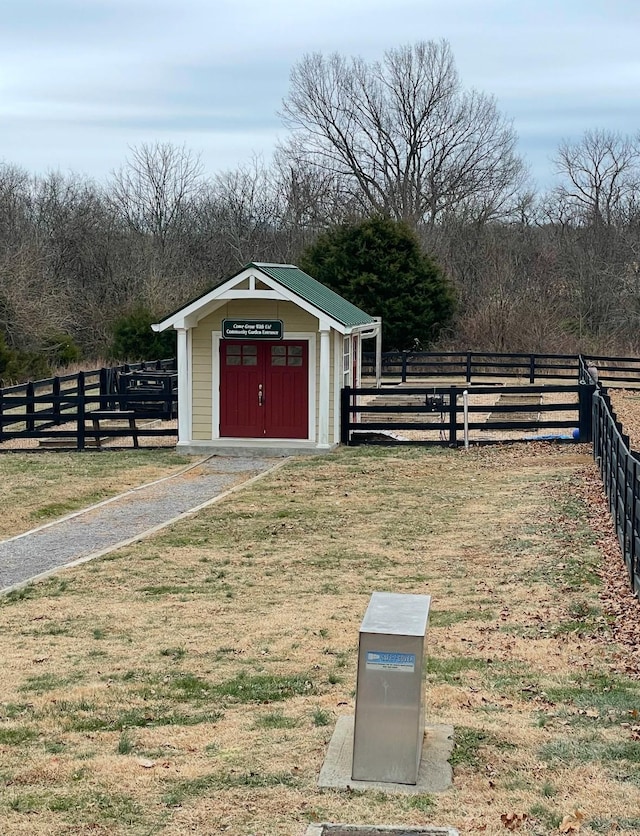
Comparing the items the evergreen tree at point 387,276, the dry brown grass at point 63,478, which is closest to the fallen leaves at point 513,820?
the dry brown grass at point 63,478

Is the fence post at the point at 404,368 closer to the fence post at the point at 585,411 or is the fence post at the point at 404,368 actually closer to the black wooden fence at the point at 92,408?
the black wooden fence at the point at 92,408

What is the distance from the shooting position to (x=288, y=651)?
344 inches

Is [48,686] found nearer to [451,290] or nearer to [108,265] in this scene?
[451,290]

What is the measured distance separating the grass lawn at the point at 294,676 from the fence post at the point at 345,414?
7291mm

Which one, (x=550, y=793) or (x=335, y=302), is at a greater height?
(x=335, y=302)

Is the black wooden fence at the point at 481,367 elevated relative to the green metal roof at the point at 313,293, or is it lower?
lower

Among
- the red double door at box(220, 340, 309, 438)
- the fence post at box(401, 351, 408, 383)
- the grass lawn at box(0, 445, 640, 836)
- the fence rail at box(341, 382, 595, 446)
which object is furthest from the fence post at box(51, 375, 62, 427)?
the fence post at box(401, 351, 408, 383)

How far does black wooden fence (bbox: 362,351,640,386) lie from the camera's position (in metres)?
39.3

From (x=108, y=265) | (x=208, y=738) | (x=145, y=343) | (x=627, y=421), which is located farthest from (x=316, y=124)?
(x=208, y=738)

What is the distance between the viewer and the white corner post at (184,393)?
2252 centimetres

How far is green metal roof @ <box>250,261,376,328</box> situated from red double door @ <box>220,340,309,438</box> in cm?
A: 97

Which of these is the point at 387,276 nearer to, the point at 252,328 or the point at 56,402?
the point at 56,402

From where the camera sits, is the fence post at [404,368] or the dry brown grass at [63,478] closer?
the dry brown grass at [63,478]

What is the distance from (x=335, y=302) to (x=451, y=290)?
22467 millimetres
